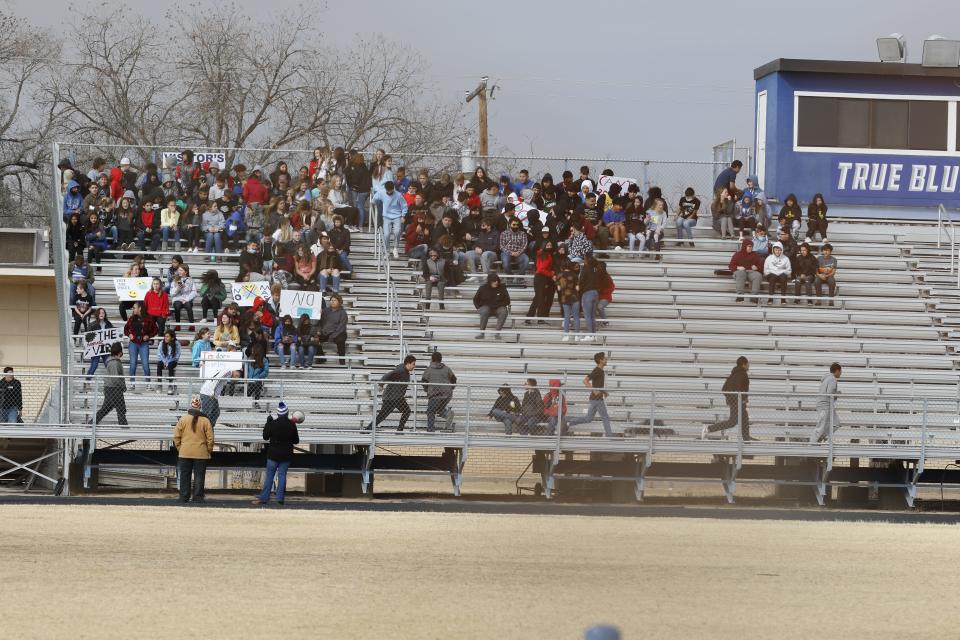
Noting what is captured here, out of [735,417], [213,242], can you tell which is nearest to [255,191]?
[213,242]

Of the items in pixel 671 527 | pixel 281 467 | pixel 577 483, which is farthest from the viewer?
pixel 577 483

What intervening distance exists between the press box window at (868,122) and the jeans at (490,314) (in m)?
11.1

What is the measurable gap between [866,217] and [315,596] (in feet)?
80.7

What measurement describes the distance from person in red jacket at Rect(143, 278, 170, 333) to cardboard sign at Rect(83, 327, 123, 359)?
2.53ft

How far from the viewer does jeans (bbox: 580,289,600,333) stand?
2841cm

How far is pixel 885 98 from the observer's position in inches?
1388

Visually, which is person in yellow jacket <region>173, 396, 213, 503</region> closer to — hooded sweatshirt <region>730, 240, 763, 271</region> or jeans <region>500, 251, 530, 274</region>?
jeans <region>500, 251, 530, 274</region>

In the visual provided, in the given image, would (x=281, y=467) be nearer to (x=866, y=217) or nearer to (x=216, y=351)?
(x=216, y=351)

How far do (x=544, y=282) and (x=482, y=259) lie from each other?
196 centimetres

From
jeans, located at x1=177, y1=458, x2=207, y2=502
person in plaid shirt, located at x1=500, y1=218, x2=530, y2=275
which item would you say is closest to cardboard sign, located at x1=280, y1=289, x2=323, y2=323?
person in plaid shirt, located at x1=500, y1=218, x2=530, y2=275

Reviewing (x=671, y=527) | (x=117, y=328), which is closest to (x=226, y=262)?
(x=117, y=328)

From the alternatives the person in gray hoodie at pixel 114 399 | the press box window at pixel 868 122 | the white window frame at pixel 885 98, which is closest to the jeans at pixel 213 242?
the person in gray hoodie at pixel 114 399

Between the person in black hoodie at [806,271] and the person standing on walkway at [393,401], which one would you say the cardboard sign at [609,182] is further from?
the person standing on walkway at [393,401]

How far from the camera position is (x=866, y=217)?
35344 mm
